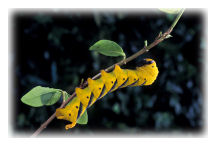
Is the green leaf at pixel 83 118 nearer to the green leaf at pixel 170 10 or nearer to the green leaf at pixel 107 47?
the green leaf at pixel 107 47

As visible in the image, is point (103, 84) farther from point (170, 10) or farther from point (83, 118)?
point (170, 10)

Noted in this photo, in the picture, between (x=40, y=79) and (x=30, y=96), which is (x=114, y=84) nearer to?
(x=30, y=96)

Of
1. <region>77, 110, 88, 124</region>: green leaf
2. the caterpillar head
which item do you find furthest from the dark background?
<region>77, 110, 88, 124</region>: green leaf

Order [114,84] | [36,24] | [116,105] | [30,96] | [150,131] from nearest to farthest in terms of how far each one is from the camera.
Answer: [30,96] → [114,84] → [36,24] → [116,105] → [150,131]

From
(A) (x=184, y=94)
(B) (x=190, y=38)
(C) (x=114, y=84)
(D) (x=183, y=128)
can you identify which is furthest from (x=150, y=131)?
Result: (C) (x=114, y=84)

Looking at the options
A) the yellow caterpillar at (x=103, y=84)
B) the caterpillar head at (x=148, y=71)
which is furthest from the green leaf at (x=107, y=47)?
the caterpillar head at (x=148, y=71)

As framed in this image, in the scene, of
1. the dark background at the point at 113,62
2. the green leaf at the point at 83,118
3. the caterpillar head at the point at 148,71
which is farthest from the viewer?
the dark background at the point at 113,62

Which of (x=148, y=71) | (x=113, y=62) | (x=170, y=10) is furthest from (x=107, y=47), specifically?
(x=113, y=62)
